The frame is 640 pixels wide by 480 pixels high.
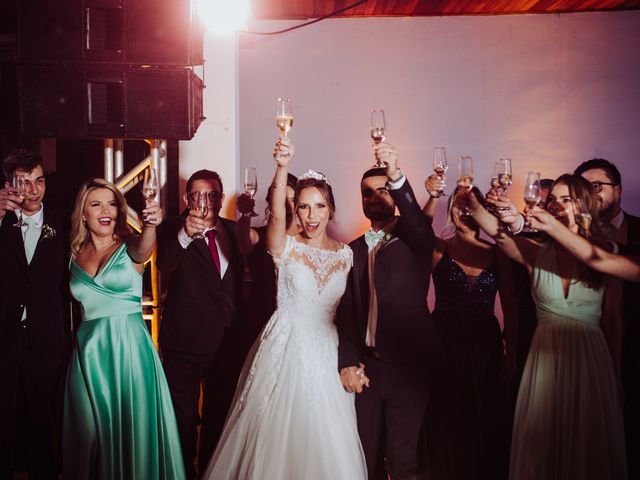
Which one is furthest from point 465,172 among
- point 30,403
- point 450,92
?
point 450,92

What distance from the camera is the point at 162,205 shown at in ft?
12.1

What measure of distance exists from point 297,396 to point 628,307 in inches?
70.5

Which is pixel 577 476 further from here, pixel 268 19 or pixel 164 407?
pixel 268 19

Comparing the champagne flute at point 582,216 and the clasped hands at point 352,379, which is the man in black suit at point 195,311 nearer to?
the clasped hands at point 352,379

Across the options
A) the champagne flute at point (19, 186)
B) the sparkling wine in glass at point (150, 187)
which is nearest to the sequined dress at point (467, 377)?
the sparkling wine in glass at point (150, 187)

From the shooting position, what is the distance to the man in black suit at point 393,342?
251 cm

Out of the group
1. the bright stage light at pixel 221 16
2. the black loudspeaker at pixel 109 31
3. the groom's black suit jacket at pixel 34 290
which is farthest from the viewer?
the bright stage light at pixel 221 16

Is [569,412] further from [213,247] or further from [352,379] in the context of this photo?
[213,247]

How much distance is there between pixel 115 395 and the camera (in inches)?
100

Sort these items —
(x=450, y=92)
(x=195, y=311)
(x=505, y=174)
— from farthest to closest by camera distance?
(x=450, y=92) → (x=195, y=311) → (x=505, y=174)

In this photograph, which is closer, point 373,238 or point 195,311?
point 373,238

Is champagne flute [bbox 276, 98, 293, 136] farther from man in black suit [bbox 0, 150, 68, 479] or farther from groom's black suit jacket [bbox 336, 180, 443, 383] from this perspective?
man in black suit [bbox 0, 150, 68, 479]

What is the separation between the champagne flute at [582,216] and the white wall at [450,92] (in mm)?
2397

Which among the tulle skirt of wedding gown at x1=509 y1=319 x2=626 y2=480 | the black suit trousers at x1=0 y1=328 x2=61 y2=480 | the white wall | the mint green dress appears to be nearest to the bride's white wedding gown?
the mint green dress
